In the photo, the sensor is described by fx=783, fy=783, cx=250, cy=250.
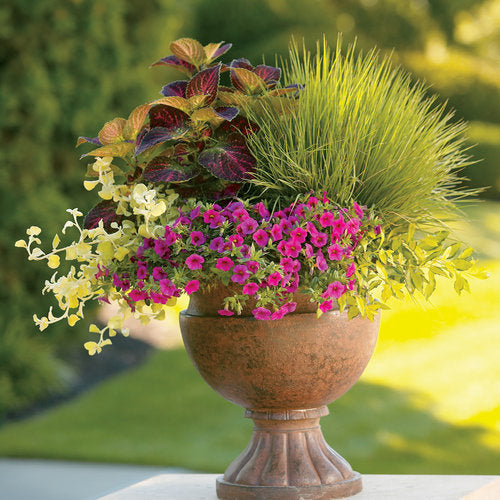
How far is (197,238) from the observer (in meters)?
1.80

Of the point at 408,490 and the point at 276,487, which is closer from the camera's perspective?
the point at 276,487

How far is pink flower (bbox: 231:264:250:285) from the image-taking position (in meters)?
1.72

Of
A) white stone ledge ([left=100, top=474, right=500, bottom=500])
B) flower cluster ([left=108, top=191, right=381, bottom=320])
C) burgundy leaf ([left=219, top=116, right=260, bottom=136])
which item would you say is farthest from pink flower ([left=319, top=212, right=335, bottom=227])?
white stone ledge ([left=100, top=474, right=500, bottom=500])

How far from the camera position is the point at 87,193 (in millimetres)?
6309

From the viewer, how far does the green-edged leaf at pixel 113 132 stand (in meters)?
1.96

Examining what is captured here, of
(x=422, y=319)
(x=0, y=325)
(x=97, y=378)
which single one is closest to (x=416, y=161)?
(x=0, y=325)

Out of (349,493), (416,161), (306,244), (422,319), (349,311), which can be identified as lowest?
A: (349,493)

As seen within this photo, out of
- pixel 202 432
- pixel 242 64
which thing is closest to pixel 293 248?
pixel 242 64

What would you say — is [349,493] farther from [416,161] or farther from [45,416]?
[45,416]

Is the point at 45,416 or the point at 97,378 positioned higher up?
the point at 97,378

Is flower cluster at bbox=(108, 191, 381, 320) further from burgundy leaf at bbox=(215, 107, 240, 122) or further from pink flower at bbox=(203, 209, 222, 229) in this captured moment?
burgundy leaf at bbox=(215, 107, 240, 122)

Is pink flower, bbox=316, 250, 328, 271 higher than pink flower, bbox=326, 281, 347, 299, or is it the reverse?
pink flower, bbox=316, 250, 328, 271

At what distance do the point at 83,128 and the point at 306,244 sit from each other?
4730 mm

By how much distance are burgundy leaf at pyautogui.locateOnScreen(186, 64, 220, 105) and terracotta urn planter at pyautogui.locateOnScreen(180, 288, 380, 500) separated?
19.5 inches
